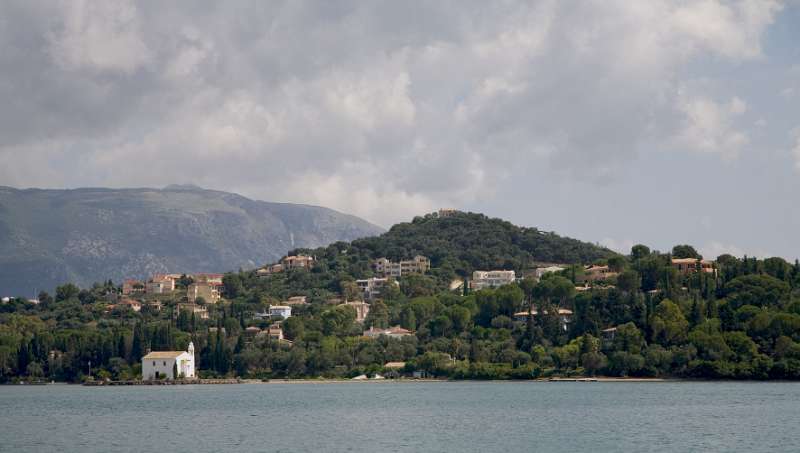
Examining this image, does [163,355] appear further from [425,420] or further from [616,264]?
[425,420]

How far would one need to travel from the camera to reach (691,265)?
486 ft

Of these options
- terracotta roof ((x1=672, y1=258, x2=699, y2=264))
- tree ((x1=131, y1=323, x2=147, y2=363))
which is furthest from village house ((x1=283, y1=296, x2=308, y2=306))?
terracotta roof ((x1=672, y1=258, x2=699, y2=264))

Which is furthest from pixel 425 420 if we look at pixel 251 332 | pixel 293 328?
pixel 251 332

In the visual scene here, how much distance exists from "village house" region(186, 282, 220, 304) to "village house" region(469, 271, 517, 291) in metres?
37.9

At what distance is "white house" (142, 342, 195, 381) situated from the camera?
128625mm

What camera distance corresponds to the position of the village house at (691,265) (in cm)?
14438

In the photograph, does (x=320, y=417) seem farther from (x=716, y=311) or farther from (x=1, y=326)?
(x=1, y=326)

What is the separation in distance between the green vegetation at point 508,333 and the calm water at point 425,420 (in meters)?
6.25

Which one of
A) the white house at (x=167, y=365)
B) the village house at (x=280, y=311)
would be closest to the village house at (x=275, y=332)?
the white house at (x=167, y=365)

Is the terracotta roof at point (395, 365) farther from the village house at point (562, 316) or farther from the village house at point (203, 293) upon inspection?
the village house at point (203, 293)

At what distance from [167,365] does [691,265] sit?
205 feet

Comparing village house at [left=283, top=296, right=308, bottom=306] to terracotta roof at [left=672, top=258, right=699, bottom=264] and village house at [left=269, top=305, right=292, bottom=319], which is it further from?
terracotta roof at [left=672, top=258, right=699, bottom=264]

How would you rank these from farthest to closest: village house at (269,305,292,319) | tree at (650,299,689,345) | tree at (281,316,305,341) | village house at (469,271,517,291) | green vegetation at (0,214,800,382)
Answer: village house at (469,271,517,291) < village house at (269,305,292,319) < tree at (281,316,305,341) < tree at (650,299,689,345) < green vegetation at (0,214,800,382)

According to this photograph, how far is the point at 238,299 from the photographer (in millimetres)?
180375
